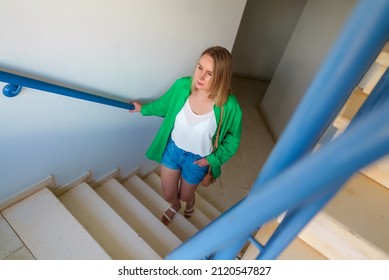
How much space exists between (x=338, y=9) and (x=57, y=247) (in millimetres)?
3826

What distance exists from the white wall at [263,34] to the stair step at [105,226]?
4550 millimetres

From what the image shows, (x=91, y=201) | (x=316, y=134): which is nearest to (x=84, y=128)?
(x=91, y=201)

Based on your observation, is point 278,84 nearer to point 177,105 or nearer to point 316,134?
point 177,105

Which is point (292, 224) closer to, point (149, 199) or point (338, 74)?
point (338, 74)

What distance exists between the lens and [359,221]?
912mm

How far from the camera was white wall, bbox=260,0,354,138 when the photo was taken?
3.19 metres

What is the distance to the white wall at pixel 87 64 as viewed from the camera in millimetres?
1250

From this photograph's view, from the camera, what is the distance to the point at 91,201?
80.4 inches

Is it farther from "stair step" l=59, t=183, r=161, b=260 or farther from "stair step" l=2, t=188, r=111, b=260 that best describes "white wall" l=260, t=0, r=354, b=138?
Result: "stair step" l=2, t=188, r=111, b=260

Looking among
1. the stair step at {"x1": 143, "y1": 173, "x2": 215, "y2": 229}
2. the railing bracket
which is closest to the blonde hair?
the railing bracket

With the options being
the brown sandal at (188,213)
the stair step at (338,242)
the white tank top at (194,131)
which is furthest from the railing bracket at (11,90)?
the brown sandal at (188,213)

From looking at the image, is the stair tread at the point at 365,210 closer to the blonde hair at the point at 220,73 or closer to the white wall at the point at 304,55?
the blonde hair at the point at 220,73

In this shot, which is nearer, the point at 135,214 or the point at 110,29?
the point at 110,29

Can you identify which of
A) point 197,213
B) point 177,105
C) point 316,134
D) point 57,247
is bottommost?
point 197,213
